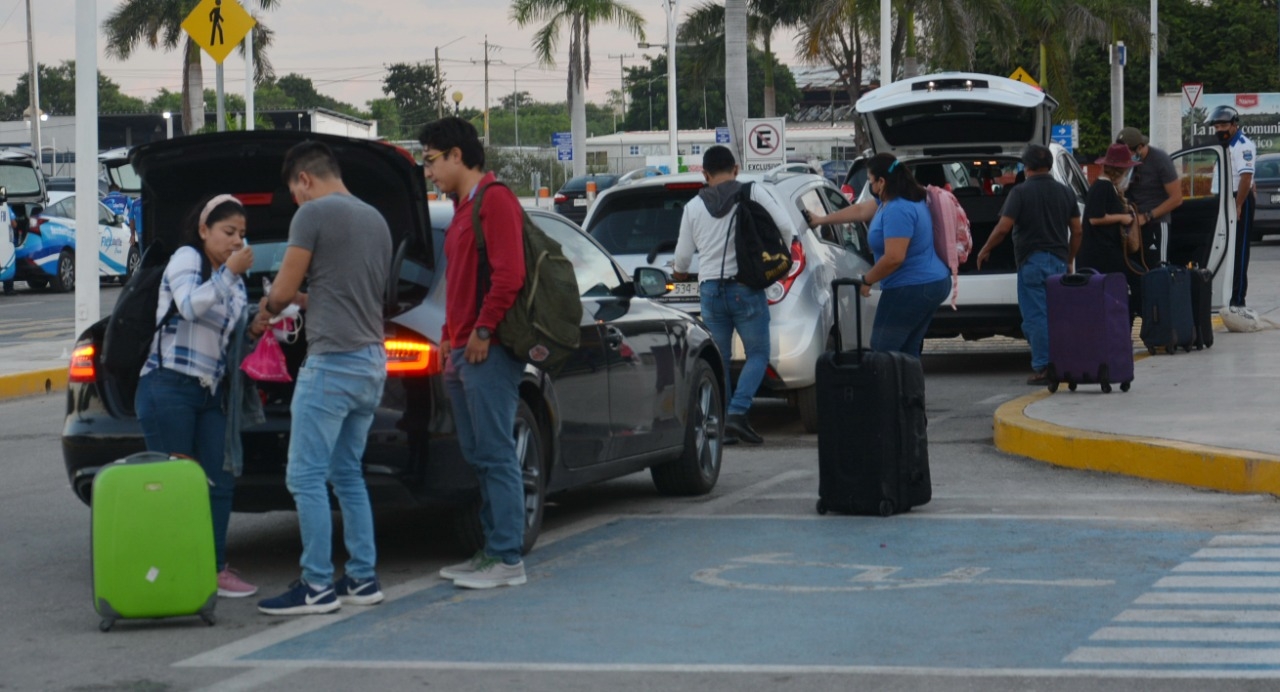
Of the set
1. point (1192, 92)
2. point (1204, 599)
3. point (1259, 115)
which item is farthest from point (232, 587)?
point (1259, 115)

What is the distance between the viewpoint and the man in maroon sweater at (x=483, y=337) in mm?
7141

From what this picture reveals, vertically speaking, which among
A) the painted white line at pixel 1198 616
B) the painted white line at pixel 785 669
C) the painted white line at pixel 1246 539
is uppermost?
the painted white line at pixel 1246 539

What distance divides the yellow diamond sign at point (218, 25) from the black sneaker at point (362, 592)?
12965 mm

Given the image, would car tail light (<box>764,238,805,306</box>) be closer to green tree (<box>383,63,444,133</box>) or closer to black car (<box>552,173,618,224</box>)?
black car (<box>552,173,618,224</box>)

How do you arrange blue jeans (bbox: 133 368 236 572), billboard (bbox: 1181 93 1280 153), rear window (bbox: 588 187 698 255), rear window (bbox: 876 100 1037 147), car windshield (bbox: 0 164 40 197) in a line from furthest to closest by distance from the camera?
1. billboard (bbox: 1181 93 1280 153)
2. car windshield (bbox: 0 164 40 197)
3. rear window (bbox: 876 100 1037 147)
4. rear window (bbox: 588 187 698 255)
5. blue jeans (bbox: 133 368 236 572)

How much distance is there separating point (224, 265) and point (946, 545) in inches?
130

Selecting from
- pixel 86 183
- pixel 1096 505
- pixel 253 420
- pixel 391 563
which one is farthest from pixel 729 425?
pixel 86 183

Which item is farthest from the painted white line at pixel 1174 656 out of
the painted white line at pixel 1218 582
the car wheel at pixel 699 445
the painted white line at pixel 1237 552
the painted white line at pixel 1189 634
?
the car wheel at pixel 699 445

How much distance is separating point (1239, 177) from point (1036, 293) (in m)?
4.34

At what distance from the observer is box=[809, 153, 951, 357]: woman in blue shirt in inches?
418

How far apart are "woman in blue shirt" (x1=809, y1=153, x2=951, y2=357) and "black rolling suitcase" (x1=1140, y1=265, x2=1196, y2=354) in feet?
15.6

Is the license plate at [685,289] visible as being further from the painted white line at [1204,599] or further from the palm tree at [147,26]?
the palm tree at [147,26]

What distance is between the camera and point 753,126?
2630cm

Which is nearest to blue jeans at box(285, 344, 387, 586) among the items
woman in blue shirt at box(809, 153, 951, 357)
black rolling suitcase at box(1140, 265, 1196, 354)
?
woman in blue shirt at box(809, 153, 951, 357)
